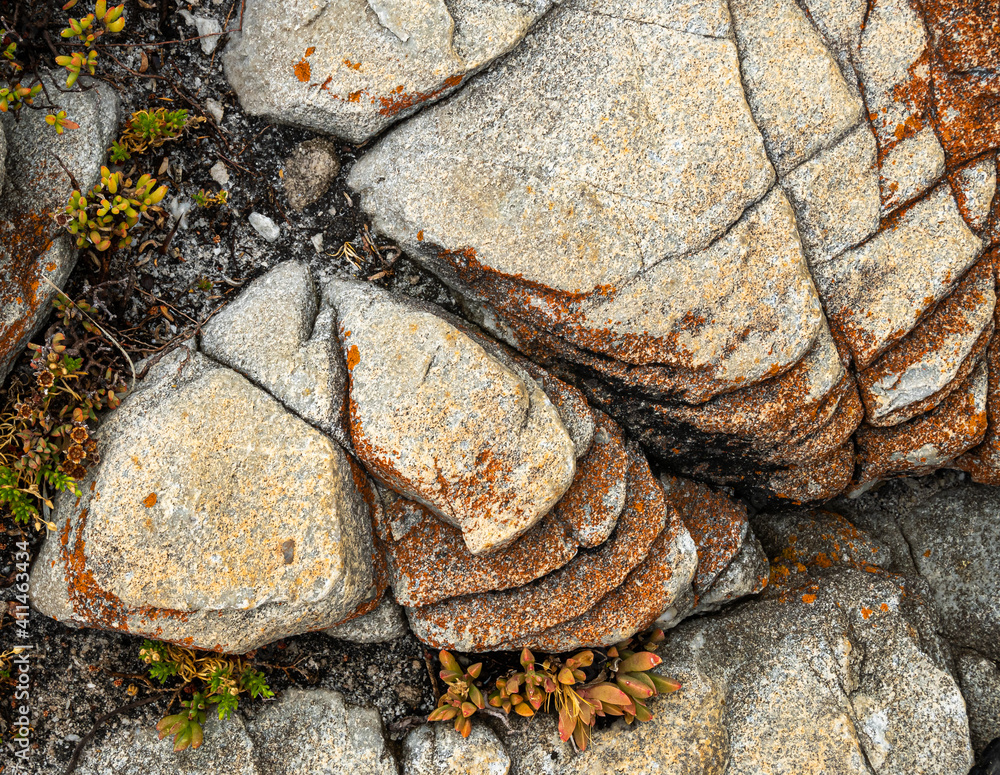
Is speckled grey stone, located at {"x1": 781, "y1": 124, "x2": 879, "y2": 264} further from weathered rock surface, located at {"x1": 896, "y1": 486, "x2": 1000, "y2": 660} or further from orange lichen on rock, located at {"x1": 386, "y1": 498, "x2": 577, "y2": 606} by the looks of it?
weathered rock surface, located at {"x1": 896, "y1": 486, "x2": 1000, "y2": 660}

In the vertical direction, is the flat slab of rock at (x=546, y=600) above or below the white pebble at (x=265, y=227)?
below

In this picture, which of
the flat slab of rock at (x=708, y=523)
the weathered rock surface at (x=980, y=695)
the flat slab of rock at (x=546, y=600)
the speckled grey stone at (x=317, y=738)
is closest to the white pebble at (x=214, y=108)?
the flat slab of rock at (x=546, y=600)

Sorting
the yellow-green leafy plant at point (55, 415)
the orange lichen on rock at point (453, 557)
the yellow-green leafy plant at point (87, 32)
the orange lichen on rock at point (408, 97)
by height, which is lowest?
the yellow-green leafy plant at point (55, 415)

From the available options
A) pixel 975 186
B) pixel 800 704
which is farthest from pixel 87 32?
pixel 800 704

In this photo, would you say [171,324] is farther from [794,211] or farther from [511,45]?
[794,211]

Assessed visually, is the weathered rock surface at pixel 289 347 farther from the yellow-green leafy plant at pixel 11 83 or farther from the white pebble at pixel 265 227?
the yellow-green leafy plant at pixel 11 83

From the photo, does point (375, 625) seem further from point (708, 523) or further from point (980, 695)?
point (980, 695)

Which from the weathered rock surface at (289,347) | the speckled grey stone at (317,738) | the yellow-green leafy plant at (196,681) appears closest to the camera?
the weathered rock surface at (289,347)
